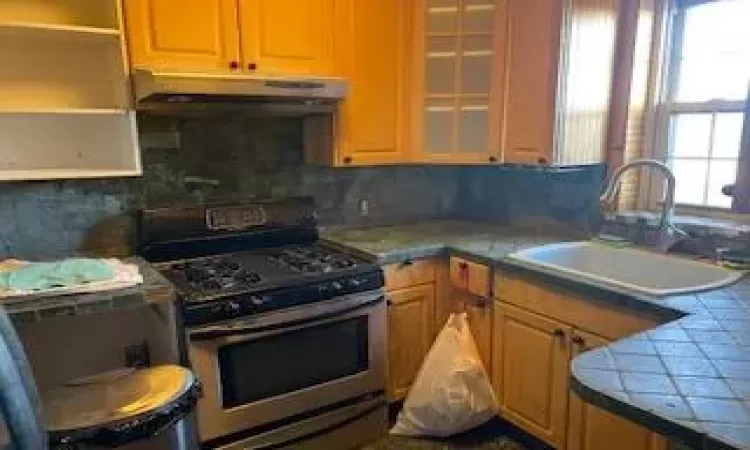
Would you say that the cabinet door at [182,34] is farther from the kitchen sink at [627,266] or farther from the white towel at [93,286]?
the kitchen sink at [627,266]

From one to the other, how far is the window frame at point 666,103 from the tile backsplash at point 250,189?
0.26 metres

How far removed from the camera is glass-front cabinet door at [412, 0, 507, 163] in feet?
8.12

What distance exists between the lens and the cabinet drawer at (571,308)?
1.74 meters

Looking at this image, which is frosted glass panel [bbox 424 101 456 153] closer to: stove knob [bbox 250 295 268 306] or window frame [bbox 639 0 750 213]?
window frame [bbox 639 0 750 213]

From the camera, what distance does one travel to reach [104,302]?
5.51 feet

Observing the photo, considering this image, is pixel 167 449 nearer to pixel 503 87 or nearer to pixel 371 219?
pixel 371 219

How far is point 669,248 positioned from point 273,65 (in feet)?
5.93

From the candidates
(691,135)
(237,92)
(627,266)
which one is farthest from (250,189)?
(691,135)

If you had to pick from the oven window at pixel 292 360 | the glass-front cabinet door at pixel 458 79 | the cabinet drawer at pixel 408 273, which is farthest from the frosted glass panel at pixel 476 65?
the oven window at pixel 292 360

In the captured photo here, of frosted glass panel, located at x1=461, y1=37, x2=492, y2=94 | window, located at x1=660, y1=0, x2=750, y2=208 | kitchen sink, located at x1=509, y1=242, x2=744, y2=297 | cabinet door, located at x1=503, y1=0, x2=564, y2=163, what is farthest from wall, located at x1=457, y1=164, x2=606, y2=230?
frosted glass panel, located at x1=461, y1=37, x2=492, y2=94

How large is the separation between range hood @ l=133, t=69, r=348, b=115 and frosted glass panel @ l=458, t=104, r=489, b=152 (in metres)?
0.63

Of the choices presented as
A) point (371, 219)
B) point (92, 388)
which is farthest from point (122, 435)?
point (371, 219)

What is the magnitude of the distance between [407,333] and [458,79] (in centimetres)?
122

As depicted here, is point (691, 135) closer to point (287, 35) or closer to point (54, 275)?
point (287, 35)
